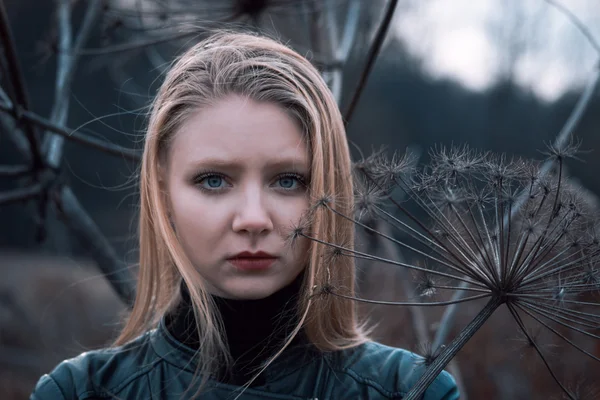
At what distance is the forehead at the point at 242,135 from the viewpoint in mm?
1854

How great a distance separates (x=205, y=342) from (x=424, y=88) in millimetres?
18672

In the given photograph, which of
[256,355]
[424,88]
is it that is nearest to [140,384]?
[256,355]

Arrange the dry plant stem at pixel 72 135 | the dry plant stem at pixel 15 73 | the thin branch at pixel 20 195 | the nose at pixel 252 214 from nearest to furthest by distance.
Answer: the nose at pixel 252 214 → the dry plant stem at pixel 15 73 → the dry plant stem at pixel 72 135 → the thin branch at pixel 20 195

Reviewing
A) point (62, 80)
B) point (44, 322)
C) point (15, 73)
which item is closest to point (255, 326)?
point (15, 73)

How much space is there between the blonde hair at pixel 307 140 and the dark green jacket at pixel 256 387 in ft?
0.20

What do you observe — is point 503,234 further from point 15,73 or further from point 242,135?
point 15,73

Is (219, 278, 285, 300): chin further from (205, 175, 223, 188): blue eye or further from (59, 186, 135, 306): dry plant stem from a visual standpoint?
(59, 186, 135, 306): dry plant stem

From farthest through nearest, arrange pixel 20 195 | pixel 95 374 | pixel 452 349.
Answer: pixel 20 195 → pixel 95 374 → pixel 452 349

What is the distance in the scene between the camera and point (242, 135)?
187 cm

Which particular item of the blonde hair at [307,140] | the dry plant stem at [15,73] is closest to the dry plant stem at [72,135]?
the dry plant stem at [15,73]

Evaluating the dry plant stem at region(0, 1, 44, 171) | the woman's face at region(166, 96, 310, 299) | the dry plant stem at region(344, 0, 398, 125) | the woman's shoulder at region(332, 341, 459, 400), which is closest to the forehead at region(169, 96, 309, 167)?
the woman's face at region(166, 96, 310, 299)

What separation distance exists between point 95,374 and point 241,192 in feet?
2.53

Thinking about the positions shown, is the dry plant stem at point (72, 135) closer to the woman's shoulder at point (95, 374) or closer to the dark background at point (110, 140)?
the woman's shoulder at point (95, 374)

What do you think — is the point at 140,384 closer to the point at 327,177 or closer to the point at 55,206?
the point at 327,177
